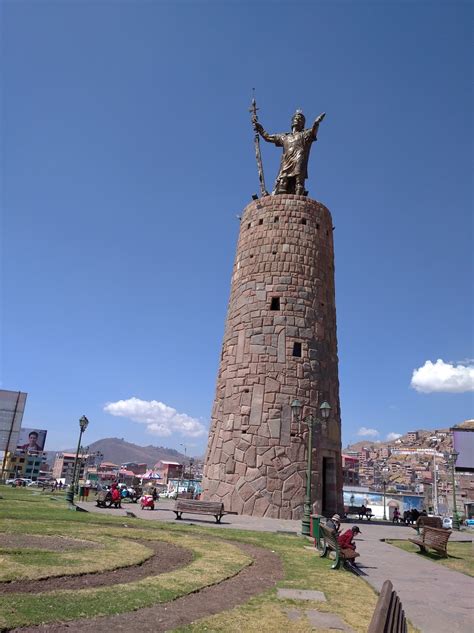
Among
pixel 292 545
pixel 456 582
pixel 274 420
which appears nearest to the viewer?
pixel 456 582

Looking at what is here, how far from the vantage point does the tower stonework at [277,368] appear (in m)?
17.3

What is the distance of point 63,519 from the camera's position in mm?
12844

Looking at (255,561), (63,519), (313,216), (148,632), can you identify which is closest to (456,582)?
(255,561)

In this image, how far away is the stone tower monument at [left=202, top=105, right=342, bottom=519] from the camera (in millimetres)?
17359

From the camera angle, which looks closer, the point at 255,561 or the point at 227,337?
the point at 255,561

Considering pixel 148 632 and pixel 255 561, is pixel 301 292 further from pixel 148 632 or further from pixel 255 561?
pixel 148 632

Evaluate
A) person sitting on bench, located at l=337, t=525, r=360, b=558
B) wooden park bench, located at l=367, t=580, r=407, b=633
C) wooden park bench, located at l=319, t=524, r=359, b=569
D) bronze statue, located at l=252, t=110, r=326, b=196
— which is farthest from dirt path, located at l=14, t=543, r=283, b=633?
bronze statue, located at l=252, t=110, r=326, b=196

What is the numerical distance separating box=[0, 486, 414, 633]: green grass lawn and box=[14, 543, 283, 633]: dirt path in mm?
153

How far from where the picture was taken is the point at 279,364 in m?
18.7

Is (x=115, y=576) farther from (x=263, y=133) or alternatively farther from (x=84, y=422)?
(x=263, y=133)

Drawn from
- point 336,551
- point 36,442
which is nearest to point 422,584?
point 336,551

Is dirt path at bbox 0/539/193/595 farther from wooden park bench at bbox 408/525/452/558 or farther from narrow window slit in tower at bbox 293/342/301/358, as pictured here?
narrow window slit in tower at bbox 293/342/301/358

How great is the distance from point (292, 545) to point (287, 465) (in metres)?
6.32

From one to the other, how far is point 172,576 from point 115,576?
80cm
